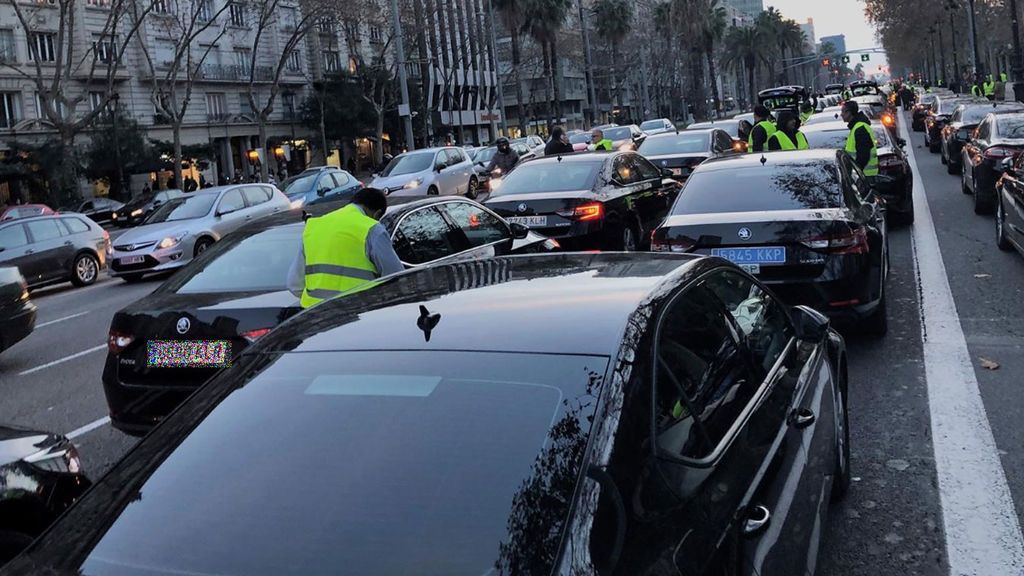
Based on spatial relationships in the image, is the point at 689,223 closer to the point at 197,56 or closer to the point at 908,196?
the point at 908,196

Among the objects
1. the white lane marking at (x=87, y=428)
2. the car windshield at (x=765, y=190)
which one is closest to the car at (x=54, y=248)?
the white lane marking at (x=87, y=428)

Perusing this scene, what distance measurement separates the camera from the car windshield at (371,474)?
2057 mm

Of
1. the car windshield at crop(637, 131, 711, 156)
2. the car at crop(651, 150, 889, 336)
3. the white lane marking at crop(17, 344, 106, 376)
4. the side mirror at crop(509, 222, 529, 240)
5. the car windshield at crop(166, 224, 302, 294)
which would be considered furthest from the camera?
the car windshield at crop(637, 131, 711, 156)

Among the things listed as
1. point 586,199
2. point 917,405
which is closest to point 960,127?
point 586,199

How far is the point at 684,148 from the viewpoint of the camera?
687 inches

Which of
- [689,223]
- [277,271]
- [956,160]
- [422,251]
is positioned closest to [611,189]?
[689,223]

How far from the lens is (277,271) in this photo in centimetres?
637

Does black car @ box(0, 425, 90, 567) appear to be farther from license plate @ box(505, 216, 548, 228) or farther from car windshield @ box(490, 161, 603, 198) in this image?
car windshield @ box(490, 161, 603, 198)

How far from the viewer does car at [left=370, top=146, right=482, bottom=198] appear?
22919 mm

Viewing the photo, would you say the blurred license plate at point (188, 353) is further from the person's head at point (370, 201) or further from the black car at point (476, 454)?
the black car at point (476, 454)

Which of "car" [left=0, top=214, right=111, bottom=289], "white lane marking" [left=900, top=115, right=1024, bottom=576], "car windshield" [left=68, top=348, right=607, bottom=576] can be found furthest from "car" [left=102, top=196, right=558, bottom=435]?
"car" [left=0, top=214, right=111, bottom=289]

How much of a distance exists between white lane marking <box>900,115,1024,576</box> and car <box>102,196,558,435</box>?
114 inches

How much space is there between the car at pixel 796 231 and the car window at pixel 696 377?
3.92 meters

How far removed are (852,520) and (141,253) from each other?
14364mm
